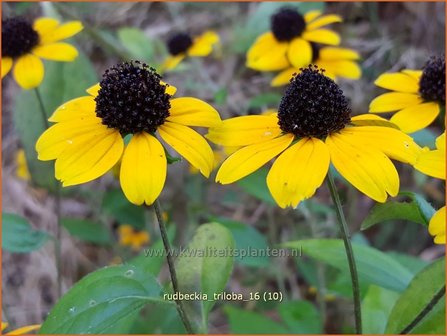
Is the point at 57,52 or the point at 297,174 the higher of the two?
the point at 57,52

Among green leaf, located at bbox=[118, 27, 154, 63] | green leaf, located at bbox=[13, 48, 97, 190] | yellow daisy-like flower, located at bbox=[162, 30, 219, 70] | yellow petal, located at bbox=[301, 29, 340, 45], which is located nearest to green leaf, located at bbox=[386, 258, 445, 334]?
yellow petal, located at bbox=[301, 29, 340, 45]

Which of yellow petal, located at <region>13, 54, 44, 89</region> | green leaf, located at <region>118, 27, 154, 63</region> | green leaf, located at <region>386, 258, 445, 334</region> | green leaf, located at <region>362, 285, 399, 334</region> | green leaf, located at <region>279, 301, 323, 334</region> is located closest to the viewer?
green leaf, located at <region>386, 258, 445, 334</region>

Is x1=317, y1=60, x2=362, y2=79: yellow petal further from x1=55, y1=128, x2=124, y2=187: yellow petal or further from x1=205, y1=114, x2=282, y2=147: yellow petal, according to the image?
x1=55, y1=128, x2=124, y2=187: yellow petal

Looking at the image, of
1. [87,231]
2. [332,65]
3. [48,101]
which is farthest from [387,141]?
[87,231]

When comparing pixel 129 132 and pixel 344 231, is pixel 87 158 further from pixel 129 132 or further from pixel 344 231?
pixel 344 231

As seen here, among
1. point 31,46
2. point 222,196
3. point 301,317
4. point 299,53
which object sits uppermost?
point 31,46

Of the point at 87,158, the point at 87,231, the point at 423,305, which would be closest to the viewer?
the point at 87,158
